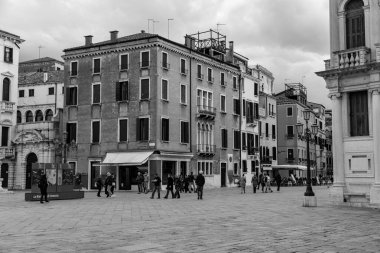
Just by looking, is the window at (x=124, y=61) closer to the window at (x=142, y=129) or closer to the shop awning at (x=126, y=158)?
the window at (x=142, y=129)

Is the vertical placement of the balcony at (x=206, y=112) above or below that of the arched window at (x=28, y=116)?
below

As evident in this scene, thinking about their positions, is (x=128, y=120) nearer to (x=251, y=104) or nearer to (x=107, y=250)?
(x=251, y=104)

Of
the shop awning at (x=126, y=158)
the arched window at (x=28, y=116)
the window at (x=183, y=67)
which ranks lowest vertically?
the shop awning at (x=126, y=158)

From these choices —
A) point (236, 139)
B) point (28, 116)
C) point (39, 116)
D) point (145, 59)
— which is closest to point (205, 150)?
point (236, 139)

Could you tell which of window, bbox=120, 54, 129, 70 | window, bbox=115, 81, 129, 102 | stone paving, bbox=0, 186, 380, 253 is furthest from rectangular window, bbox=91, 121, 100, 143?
stone paving, bbox=0, 186, 380, 253

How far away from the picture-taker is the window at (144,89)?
139ft

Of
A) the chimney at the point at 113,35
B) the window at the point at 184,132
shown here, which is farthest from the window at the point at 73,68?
the window at the point at 184,132

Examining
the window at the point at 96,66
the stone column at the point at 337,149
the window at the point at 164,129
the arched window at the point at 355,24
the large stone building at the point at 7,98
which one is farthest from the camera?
the large stone building at the point at 7,98

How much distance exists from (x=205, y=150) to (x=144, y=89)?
29.4ft

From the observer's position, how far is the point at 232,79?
5322 centimetres

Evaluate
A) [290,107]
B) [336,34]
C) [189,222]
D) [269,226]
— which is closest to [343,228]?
[269,226]

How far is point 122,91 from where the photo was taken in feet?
143

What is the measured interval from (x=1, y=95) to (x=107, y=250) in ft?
139

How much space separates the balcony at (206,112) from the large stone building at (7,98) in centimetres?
1844
